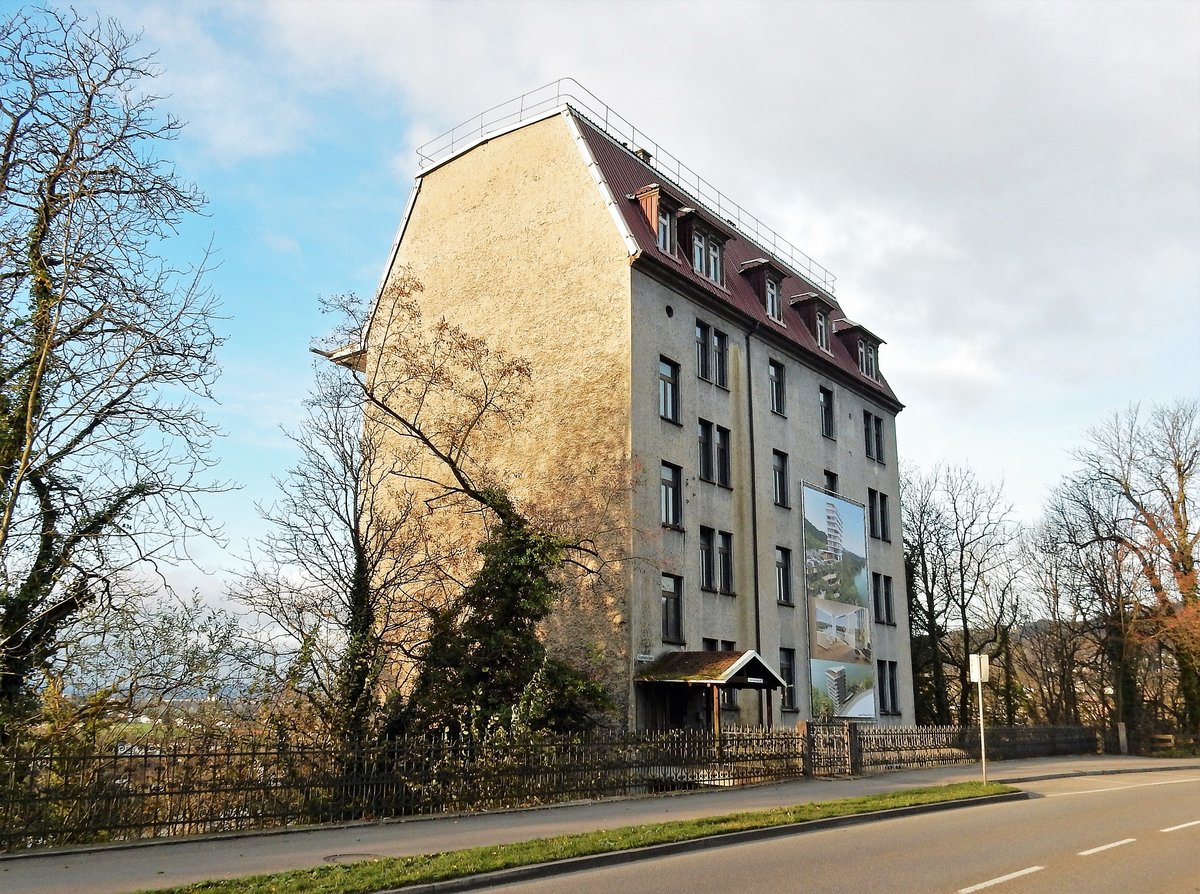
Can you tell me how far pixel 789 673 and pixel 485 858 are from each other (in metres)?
20.6

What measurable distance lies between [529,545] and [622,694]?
185 inches

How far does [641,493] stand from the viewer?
84.6 ft

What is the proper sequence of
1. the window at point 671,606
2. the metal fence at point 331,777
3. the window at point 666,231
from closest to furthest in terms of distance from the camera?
the metal fence at point 331,777 → the window at point 671,606 → the window at point 666,231

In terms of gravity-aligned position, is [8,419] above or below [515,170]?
below

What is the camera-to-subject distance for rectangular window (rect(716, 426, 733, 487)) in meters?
29.4

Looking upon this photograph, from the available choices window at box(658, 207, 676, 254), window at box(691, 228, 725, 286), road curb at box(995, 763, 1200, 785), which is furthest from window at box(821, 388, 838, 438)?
road curb at box(995, 763, 1200, 785)

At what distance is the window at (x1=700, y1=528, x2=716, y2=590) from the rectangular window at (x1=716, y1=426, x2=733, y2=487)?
65.0 inches

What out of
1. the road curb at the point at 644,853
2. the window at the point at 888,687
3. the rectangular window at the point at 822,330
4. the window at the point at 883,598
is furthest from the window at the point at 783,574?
the road curb at the point at 644,853

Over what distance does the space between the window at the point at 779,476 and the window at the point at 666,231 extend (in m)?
7.19

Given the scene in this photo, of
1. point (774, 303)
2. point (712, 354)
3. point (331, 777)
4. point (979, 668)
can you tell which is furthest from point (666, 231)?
point (331, 777)

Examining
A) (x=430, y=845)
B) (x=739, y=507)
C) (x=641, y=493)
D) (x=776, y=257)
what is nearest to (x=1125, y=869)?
(x=430, y=845)

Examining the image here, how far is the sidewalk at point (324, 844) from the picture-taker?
415 inches

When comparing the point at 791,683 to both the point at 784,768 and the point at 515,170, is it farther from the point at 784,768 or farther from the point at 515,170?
the point at 515,170

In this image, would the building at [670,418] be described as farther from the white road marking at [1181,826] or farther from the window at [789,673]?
the white road marking at [1181,826]
